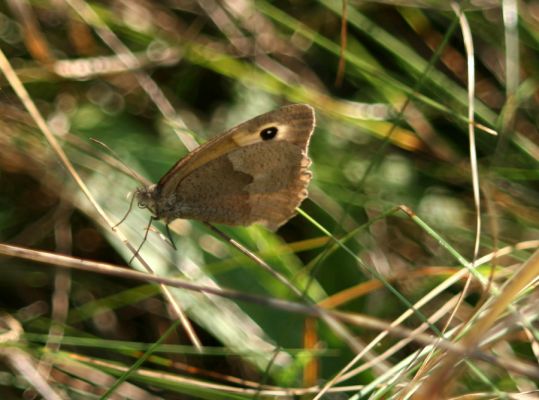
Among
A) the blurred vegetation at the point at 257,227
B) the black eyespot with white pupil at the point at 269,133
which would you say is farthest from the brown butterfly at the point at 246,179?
the blurred vegetation at the point at 257,227

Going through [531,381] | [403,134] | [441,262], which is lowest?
[531,381]

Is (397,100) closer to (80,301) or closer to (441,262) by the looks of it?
(441,262)

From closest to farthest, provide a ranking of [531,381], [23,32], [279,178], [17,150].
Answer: [531,381]
[279,178]
[17,150]
[23,32]

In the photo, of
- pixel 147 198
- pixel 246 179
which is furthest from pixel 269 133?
pixel 147 198

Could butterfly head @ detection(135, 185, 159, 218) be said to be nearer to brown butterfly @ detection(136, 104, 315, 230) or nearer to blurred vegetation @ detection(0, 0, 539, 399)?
brown butterfly @ detection(136, 104, 315, 230)

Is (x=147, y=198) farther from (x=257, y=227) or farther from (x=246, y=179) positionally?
(x=257, y=227)

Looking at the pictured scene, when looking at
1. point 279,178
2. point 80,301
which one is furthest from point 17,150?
point 279,178

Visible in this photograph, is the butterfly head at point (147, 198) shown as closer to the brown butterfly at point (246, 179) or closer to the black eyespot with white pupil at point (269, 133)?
the brown butterfly at point (246, 179)
